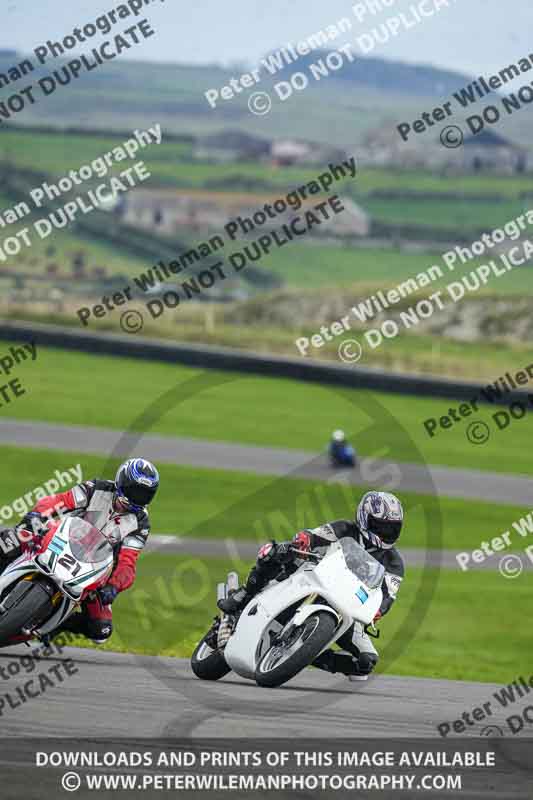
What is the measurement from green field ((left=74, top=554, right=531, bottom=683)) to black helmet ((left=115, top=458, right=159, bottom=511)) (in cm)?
316

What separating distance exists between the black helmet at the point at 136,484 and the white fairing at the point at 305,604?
3.72ft

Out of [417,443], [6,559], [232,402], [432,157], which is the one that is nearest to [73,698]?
[6,559]

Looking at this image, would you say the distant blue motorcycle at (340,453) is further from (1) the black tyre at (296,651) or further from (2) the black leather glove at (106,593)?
(1) the black tyre at (296,651)

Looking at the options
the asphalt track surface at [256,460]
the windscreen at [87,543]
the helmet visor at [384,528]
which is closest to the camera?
the windscreen at [87,543]

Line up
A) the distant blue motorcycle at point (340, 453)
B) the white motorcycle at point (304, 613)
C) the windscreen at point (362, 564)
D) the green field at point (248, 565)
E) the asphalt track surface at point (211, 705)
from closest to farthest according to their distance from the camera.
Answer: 1. the asphalt track surface at point (211, 705)
2. the white motorcycle at point (304, 613)
3. the windscreen at point (362, 564)
4. the green field at point (248, 565)
5. the distant blue motorcycle at point (340, 453)

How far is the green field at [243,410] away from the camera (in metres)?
30.3

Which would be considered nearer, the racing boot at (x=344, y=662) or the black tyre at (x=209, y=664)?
the racing boot at (x=344, y=662)

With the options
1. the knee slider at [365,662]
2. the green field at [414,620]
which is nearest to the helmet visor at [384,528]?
the knee slider at [365,662]

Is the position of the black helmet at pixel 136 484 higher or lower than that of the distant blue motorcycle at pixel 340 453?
lower

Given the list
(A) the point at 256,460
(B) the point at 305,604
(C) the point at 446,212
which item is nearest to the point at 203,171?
(C) the point at 446,212

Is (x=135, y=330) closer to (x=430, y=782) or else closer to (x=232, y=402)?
(x=232, y=402)

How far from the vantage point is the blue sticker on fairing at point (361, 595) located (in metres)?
9.56

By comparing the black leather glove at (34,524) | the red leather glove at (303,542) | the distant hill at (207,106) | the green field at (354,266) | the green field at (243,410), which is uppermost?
the distant hill at (207,106)

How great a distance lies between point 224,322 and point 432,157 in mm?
67550
